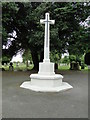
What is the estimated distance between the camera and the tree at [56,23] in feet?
33.4

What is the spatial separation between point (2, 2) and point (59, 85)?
6.88 metres

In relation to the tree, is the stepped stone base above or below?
below

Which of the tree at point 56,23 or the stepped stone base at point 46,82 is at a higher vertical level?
the tree at point 56,23

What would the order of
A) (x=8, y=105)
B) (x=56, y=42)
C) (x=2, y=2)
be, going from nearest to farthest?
1. (x=8, y=105)
2. (x=2, y=2)
3. (x=56, y=42)

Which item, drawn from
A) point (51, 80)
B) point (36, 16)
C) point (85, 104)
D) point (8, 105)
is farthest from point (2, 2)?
point (85, 104)

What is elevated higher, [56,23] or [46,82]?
[56,23]

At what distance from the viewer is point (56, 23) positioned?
1070 centimetres

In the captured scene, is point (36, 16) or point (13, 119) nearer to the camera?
point (13, 119)

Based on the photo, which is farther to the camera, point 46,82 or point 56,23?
point 56,23

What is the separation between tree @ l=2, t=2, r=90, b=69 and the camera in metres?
10.2

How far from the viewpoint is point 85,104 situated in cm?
384

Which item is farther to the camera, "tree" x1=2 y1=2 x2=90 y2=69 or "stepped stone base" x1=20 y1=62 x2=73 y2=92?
"tree" x1=2 y1=2 x2=90 y2=69

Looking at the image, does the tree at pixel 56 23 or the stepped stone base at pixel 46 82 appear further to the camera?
the tree at pixel 56 23

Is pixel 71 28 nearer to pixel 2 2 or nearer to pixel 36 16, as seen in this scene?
pixel 36 16
